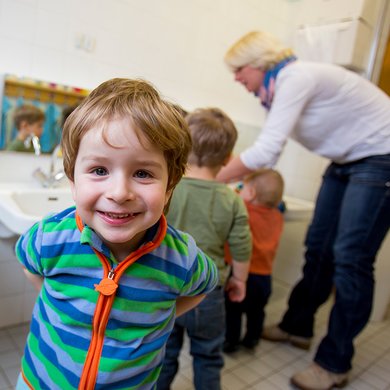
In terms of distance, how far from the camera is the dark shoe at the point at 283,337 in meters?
1.80

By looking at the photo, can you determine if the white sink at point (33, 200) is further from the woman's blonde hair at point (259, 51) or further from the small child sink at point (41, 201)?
the woman's blonde hair at point (259, 51)

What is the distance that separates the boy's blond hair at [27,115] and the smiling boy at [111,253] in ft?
3.01

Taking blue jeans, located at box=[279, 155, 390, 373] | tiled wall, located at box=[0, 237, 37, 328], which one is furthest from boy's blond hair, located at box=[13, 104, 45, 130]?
blue jeans, located at box=[279, 155, 390, 373]

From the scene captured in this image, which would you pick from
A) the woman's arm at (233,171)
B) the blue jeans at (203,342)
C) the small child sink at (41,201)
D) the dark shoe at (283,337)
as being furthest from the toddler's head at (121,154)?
the dark shoe at (283,337)

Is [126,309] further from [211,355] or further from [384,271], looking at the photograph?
[384,271]

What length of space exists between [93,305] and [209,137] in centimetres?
62

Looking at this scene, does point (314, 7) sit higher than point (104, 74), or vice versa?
point (314, 7)

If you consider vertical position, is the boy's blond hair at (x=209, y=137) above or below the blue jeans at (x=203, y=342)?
above

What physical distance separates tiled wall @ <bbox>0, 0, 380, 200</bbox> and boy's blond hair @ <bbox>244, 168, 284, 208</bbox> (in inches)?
23.8

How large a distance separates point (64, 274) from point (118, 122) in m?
0.29

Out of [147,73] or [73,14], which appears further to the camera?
[147,73]

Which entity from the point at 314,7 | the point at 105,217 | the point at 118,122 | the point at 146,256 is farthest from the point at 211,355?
the point at 314,7

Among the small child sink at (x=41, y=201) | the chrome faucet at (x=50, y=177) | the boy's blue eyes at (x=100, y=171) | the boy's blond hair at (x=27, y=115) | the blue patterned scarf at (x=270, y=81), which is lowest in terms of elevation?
the small child sink at (x=41, y=201)

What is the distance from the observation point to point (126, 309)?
0.65 meters
